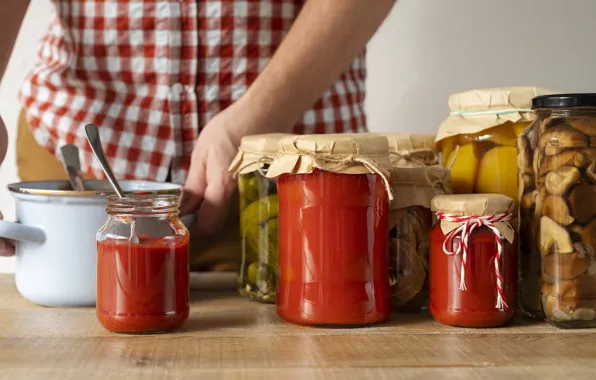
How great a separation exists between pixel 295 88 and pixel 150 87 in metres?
0.29

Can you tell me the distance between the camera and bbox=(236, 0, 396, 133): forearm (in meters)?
1.08

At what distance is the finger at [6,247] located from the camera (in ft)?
3.04

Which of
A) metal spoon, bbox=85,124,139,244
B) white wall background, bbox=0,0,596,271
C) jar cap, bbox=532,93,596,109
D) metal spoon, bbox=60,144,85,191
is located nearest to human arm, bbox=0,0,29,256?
metal spoon, bbox=60,144,85,191

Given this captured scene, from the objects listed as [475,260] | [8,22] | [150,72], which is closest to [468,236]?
[475,260]

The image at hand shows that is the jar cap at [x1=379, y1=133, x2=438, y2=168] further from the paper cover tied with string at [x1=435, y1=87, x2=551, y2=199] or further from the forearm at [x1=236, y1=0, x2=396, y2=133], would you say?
the forearm at [x1=236, y1=0, x2=396, y2=133]

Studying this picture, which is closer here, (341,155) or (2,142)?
(341,155)

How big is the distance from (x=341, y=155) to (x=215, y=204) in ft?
0.90

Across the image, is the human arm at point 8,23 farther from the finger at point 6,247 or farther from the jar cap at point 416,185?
the jar cap at point 416,185

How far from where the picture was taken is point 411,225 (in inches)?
35.0

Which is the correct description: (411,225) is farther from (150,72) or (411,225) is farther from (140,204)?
(150,72)

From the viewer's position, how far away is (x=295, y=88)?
3.57 feet

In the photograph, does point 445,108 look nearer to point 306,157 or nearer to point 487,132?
point 487,132

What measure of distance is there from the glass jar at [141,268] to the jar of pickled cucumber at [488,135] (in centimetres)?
32

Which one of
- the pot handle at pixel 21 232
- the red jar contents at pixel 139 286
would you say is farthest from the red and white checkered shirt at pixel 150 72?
the red jar contents at pixel 139 286
